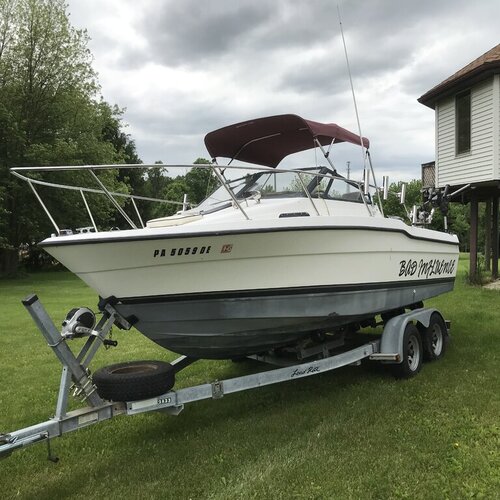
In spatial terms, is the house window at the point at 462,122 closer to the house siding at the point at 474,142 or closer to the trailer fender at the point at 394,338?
the house siding at the point at 474,142

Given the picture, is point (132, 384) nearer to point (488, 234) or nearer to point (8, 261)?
point (488, 234)

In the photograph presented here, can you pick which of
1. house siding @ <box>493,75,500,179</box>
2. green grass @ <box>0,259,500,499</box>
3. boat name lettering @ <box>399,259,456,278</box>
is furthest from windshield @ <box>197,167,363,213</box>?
house siding @ <box>493,75,500,179</box>

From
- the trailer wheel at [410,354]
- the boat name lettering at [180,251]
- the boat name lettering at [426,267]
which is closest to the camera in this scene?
the boat name lettering at [180,251]

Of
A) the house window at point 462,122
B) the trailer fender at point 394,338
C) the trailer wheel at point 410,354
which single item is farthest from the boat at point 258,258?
the house window at point 462,122

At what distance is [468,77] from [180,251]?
11603mm

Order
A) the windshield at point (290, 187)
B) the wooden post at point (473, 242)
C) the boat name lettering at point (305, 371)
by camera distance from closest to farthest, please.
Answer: the boat name lettering at point (305, 371) → the windshield at point (290, 187) → the wooden post at point (473, 242)

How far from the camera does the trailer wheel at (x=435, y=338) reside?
19.7ft

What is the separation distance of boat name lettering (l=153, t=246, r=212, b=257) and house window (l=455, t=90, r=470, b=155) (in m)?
11.5

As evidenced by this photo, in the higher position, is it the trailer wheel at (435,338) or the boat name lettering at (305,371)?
the boat name lettering at (305,371)

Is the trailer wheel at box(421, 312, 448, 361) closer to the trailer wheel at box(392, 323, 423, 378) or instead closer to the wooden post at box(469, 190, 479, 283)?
the trailer wheel at box(392, 323, 423, 378)

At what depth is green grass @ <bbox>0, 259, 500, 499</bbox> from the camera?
131 inches

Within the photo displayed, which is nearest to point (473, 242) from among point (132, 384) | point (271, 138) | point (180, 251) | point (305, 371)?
point (271, 138)

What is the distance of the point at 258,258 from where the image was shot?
4.22m

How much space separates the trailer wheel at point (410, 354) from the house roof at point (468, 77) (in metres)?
9.08
